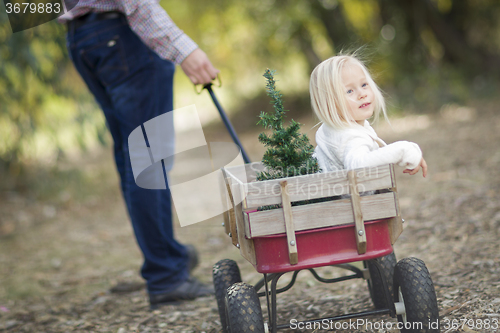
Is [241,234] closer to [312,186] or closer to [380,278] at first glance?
[312,186]

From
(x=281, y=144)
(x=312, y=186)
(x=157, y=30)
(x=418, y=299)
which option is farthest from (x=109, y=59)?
(x=418, y=299)

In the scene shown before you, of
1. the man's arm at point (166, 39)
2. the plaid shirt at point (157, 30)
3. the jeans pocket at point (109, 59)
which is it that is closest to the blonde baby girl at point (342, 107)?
the man's arm at point (166, 39)

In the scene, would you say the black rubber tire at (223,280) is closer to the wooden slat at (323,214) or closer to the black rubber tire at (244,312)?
the black rubber tire at (244,312)

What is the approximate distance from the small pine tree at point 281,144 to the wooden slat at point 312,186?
200mm

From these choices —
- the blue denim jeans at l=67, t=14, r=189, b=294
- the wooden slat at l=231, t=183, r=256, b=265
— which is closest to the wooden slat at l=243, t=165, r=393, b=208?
the wooden slat at l=231, t=183, r=256, b=265

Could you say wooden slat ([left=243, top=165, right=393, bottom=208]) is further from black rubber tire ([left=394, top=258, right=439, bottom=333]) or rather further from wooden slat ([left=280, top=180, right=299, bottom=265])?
black rubber tire ([left=394, top=258, right=439, bottom=333])

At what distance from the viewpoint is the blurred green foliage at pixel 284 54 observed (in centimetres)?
Result: 535

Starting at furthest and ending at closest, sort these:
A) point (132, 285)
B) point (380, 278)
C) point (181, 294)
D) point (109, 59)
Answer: point (132, 285)
point (181, 294)
point (109, 59)
point (380, 278)

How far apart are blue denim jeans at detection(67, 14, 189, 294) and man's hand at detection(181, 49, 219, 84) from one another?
0.31 m

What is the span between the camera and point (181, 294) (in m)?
2.61

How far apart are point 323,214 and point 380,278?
597mm

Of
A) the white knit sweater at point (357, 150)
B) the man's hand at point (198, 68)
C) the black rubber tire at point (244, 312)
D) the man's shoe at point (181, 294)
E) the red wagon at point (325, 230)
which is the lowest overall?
the man's shoe at point (181, 294)

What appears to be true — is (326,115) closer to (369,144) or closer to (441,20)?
(369,144)

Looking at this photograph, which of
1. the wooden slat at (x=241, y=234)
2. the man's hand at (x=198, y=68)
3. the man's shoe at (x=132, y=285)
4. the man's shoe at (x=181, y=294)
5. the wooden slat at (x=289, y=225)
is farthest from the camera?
the man's shoe at (x=132, y=285)
